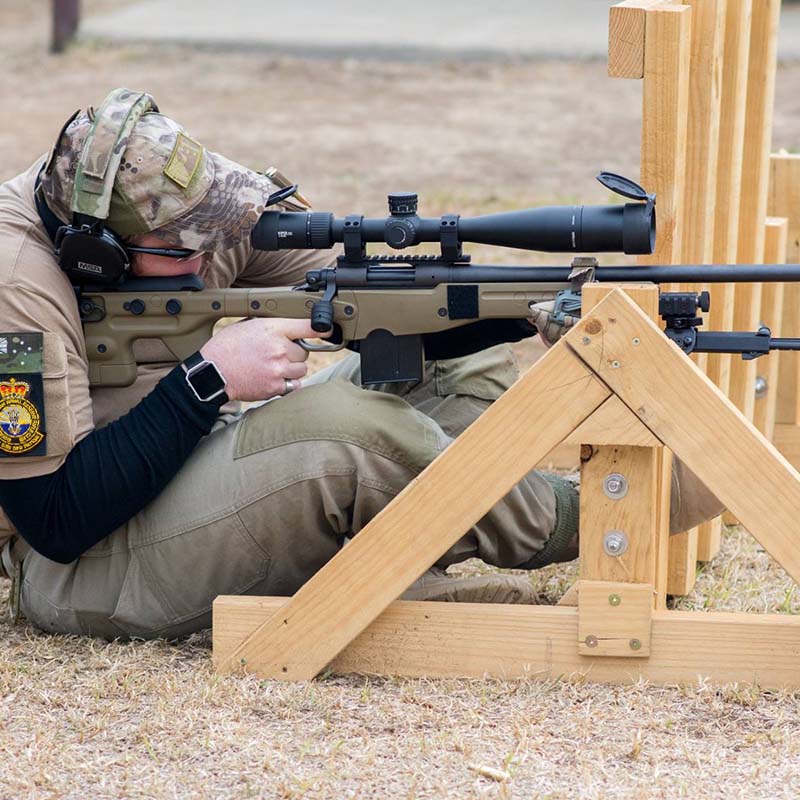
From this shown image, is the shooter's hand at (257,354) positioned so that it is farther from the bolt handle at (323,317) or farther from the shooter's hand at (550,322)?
the shooter's hand at (550,322)

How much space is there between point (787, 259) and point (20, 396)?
2.96 meters

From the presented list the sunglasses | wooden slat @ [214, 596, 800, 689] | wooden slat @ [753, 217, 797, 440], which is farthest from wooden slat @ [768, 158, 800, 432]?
the sunglasses

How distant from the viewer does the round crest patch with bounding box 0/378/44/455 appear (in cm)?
352

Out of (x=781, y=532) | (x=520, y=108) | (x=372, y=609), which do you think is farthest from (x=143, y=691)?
(x=520, y=108)

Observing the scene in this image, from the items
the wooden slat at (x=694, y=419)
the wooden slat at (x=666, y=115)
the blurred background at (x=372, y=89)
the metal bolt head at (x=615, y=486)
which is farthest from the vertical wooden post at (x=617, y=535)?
the blurred background at (x=372, y=89)

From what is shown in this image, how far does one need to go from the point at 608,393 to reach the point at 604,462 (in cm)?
20

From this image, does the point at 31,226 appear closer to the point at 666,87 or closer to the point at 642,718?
the point at 666,87

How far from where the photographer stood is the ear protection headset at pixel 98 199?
140 inches

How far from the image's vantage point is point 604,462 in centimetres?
349

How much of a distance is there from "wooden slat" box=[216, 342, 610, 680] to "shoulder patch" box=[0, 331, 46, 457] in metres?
0.73

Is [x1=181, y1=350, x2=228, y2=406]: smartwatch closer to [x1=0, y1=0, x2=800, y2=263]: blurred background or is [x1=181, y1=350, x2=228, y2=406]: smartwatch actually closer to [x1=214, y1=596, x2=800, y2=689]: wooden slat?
[x1=214, y1=596, x2=800, y2=689]: wooden slat

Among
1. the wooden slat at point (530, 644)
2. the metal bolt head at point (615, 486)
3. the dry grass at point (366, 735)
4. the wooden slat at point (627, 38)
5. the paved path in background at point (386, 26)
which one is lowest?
the dry grass at point (366, 735)

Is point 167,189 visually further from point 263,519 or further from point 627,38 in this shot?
point 627,38

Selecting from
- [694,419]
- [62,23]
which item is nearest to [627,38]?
[694,419]
